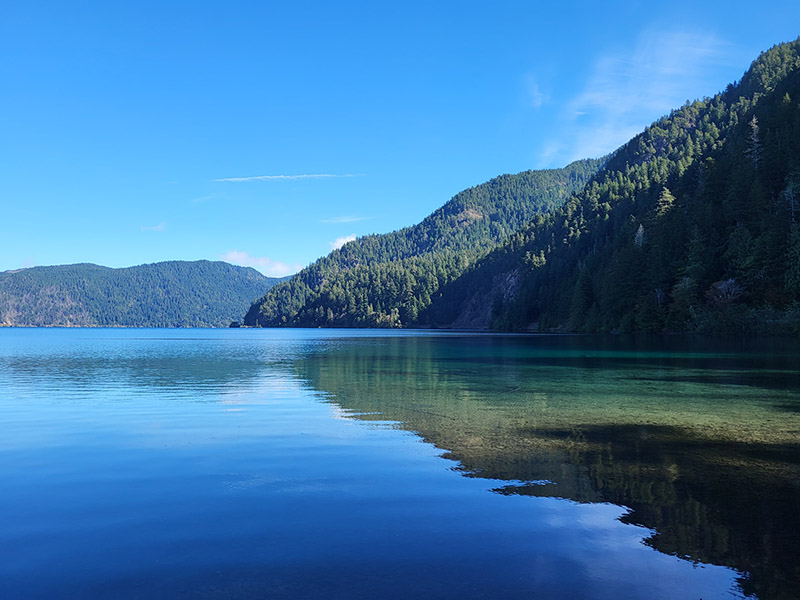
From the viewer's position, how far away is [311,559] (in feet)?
27.6

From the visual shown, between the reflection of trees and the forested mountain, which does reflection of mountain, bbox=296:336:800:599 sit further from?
the forested mountain

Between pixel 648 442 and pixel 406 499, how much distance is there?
877 centimetres

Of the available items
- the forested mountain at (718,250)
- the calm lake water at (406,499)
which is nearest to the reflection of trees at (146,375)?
the calm lake water at (406,499)

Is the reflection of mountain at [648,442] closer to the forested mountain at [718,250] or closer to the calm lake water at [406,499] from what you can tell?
the calm lake water at [406,499]

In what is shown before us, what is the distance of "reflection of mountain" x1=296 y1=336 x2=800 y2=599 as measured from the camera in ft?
30.6

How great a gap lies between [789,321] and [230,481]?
95866mm

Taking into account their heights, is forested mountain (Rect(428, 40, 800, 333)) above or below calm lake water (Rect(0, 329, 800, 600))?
above

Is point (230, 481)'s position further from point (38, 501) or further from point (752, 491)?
point (752, 491)

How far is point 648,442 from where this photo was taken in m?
17.0

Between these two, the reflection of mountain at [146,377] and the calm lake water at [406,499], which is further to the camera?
the reflection of mountain at [146,377]

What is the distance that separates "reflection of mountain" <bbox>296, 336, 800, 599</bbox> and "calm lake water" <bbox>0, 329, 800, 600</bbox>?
0.08 m

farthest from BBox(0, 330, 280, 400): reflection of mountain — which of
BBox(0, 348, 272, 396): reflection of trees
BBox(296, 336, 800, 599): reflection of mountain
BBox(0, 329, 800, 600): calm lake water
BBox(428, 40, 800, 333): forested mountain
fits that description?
BBox(428, 40, 800, 333): forested mountain

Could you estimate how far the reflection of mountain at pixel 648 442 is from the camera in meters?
9.33

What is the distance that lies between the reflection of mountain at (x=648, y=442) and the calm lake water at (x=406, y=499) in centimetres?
8
